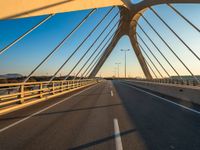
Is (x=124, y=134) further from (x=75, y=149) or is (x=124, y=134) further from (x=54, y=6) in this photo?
(x=54, y=6)

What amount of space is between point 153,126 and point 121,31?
153ft

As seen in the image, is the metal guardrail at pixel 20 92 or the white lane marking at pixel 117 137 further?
the metal guardrail at pixel 20 92

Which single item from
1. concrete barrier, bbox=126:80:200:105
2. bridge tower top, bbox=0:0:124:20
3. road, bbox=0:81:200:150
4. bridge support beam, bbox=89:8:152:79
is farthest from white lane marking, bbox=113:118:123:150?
bridge support beam, bbox=89:8:152:79

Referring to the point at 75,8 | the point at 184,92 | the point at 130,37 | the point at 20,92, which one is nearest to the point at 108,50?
the point at 130,37

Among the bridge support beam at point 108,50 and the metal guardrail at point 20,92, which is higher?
the bridge support beam at point 108,50

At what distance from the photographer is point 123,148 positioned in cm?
564

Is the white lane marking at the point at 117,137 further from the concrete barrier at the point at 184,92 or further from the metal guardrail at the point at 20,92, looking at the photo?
the concrete barrier at the point at 184,92

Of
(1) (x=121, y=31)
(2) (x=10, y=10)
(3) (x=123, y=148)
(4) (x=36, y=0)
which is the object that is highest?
(1) (x=121, y=31)

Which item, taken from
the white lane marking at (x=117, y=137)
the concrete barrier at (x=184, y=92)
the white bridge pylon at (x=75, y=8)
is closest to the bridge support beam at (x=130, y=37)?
the white bridge pylon at (x=75, y=8)

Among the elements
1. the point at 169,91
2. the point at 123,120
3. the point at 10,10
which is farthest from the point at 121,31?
the point at 123,120

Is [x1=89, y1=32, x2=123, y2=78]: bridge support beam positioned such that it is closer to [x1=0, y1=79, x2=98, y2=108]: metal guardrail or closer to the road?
[x1=0, y1=79, x2=98, y2=108]: metal guardrail

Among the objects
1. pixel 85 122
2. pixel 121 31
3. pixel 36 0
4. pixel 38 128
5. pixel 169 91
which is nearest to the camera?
pixel 38 128

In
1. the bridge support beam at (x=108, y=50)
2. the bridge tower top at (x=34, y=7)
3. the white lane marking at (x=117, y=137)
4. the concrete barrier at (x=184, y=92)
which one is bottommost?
the white lane marking at (x=117, y=137)

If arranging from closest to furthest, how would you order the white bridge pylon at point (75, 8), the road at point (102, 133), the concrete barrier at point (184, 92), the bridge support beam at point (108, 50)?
1. the road at point (102, 133)
2. the white bridge pylon at point (75, 8)
3. the concrete barrier at point (184, 92)
4. the bridge support beam at point (108, 50)
